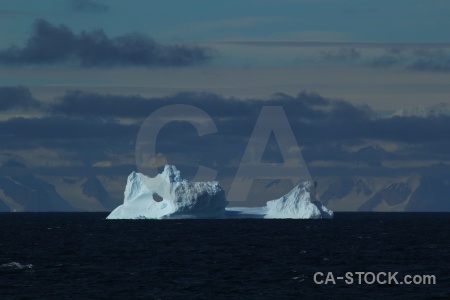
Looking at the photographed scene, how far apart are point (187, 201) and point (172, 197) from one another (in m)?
2.68

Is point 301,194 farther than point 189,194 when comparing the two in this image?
Yes

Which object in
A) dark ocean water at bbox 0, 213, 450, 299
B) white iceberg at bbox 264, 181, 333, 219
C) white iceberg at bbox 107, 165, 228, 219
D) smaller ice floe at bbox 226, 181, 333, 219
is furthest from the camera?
white iceberg at bbox 264, 181, 333, 219

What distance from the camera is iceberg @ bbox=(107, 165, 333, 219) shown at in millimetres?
148250

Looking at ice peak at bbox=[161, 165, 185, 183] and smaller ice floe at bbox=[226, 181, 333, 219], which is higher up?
smaller ice floe at bbox=[226, 181, 333, 219]

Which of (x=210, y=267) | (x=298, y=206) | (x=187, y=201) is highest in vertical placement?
(x=298, y=206)

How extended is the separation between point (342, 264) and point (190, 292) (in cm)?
1992

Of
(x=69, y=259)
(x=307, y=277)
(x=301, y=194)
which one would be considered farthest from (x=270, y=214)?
(x=307, y=277)

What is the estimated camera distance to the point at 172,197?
5861 inches

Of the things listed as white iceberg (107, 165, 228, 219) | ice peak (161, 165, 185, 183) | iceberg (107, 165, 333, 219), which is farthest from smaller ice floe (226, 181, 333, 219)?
ice peak (161, 165, 185, 183)

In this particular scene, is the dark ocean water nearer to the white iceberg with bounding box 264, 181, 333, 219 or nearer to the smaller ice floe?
the smaller ice floe

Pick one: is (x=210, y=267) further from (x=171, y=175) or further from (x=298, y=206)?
(x=298, y=206)

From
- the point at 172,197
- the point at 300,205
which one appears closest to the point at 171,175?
the point at 172,197

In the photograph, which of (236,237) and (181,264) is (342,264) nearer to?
(181,264)

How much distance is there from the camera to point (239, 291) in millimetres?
54188
